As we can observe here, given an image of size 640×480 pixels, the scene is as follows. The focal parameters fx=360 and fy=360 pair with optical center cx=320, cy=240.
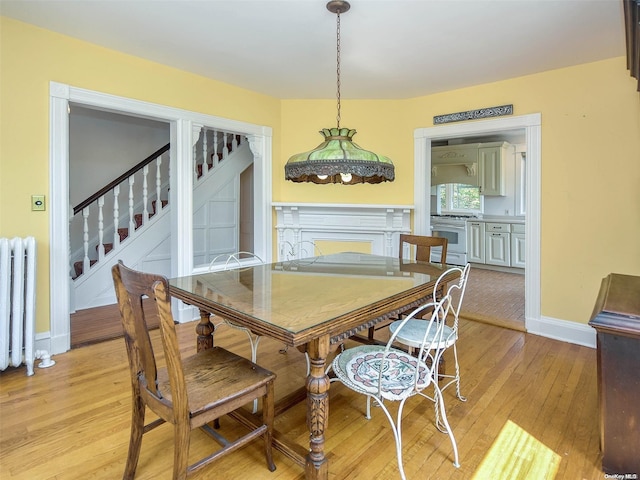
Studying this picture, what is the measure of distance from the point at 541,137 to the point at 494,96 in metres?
0.62

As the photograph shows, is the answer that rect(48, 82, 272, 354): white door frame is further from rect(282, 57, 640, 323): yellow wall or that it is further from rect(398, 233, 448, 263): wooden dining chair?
rect(282, 57, 640, 323): yellow wall

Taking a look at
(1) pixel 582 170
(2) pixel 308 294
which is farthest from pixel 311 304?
(1) pixel 582 170

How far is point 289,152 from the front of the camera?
4.29 meters

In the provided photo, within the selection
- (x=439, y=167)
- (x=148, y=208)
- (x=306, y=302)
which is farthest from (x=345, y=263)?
(x=439, y=167)

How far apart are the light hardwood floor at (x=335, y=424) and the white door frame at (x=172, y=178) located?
0.51m

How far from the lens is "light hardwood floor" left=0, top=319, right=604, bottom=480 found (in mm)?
1613

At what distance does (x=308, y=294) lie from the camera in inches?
73.2

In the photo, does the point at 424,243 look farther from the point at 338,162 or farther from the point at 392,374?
the point at 392,374

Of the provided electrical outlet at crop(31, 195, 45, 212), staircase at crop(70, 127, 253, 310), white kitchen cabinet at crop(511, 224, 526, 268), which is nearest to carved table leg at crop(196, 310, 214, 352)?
electrical outlet at crop(31, 195, 45, 212)

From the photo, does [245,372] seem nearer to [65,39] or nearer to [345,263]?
[345,263]

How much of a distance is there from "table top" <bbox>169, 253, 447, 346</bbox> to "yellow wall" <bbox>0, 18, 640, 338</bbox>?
57.9 inches

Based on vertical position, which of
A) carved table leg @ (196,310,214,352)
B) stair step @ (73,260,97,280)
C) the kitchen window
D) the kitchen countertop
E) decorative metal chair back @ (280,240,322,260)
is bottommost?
carved table leg @ (196,310,214,352)

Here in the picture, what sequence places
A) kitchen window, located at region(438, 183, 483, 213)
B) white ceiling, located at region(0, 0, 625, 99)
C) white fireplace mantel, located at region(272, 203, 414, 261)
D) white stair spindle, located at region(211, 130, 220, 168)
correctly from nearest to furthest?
white ceiling, located at region(0, 0, 625, 99), white fireplace mantel, located at region(272, 203, 414, 261), white stair spindle, located at region(211, 130, 220, 168), kitchen window, located at region(438, 183, 483, 213)

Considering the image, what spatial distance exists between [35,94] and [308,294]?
8.27 feet
